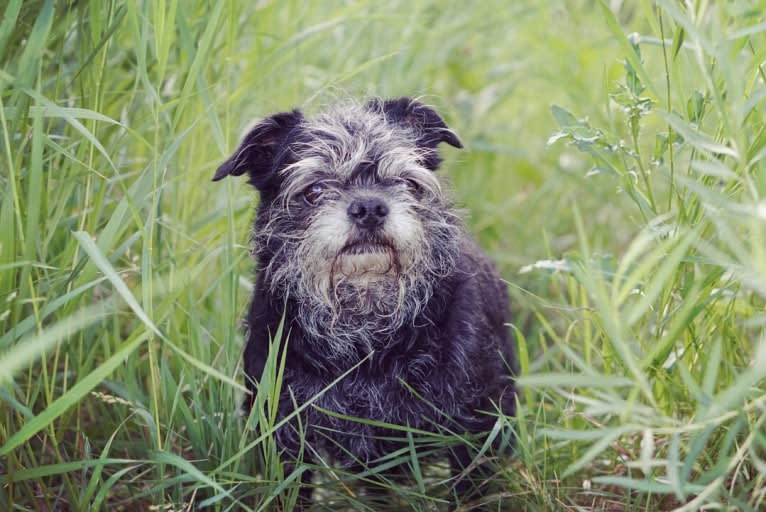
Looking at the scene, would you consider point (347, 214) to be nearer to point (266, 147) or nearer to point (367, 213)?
point (367, 213)

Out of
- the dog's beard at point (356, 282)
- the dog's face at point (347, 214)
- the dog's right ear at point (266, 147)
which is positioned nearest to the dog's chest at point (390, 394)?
the dog's beard at point (356, 282)

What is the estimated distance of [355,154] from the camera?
359 centimetres

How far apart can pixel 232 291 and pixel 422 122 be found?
1.12 m

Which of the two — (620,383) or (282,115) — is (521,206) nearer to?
(282,115)

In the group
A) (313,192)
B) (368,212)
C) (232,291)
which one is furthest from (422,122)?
(232,291)

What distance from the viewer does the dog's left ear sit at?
3.84 m

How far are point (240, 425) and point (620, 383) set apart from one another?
6.22 ft

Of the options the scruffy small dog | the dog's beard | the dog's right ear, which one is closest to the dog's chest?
the scruffy small dog

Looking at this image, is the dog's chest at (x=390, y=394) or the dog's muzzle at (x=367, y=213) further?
the dog's chest at (x=390, y=394)

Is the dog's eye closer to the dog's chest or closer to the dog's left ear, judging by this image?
the dog's left ear

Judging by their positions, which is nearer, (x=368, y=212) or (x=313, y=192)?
(x=368, y=212)

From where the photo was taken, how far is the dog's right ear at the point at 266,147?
12.0 feet

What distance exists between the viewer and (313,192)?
356 centimetres

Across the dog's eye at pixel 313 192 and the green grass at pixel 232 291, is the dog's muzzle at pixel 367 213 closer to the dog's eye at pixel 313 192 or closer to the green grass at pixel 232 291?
the dog's eye at pixel 313 192
